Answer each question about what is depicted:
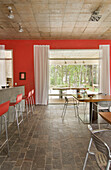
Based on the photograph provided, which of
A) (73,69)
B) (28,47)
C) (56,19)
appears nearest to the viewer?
(56,19)

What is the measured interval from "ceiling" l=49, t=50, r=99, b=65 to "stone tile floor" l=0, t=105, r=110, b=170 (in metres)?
4.02

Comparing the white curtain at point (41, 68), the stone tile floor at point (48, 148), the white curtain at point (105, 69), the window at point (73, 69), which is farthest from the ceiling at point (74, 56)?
the stone tile floor at point (48, 148)

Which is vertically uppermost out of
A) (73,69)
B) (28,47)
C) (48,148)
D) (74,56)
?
(28,47)

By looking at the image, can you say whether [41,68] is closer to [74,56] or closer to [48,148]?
[74,56]

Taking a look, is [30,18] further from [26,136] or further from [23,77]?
[26,136]

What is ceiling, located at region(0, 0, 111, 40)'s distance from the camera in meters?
3.62

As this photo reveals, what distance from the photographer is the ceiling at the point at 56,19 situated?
11.9 feet

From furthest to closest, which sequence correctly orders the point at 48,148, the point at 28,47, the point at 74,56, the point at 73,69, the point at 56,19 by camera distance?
the point at 73,69, the point at 74,56, the point at 28,47, the point at 56,19, the point at 48,148

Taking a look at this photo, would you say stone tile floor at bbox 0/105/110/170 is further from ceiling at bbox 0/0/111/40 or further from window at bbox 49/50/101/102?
window at bbox 49/50/101/102

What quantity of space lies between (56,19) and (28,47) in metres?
2.52

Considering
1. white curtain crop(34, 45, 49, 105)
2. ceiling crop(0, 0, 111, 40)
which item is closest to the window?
white curtain crop(34, 45, 49, 105)

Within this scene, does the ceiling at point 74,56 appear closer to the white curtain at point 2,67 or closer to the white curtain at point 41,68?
the white curtain at point 41,68

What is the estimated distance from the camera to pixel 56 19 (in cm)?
452

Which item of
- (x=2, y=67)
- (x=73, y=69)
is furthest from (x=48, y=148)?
(x=73, y=69)
